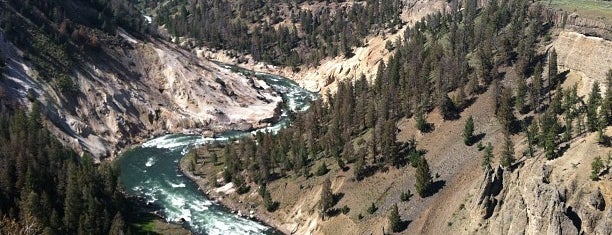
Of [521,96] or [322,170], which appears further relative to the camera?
[322,170]

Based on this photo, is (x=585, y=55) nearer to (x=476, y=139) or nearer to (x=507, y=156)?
(x=476, y=139)

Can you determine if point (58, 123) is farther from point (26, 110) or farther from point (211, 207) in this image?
point (211, 207)

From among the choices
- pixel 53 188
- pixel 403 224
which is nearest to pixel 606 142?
pixel 403 224

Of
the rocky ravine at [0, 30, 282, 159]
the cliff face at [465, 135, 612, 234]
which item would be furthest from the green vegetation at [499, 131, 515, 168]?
the rocky ravine at [0, 30, 282, 159]

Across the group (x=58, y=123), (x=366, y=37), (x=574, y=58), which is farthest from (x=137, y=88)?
(x=574, y=58)

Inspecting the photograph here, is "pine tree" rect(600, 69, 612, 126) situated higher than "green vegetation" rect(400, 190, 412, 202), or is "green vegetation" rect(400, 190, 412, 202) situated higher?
"pine tree" rect(600, 69, 612, 126)

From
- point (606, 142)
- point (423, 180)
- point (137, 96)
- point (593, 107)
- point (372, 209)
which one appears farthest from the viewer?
point (137, 96)

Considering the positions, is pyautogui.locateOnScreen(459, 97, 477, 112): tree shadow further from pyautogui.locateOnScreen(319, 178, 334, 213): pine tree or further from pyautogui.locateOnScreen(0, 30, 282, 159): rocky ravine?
pyautogui.locateOnScreen(0, 30, 282, 159): rocky ravine
